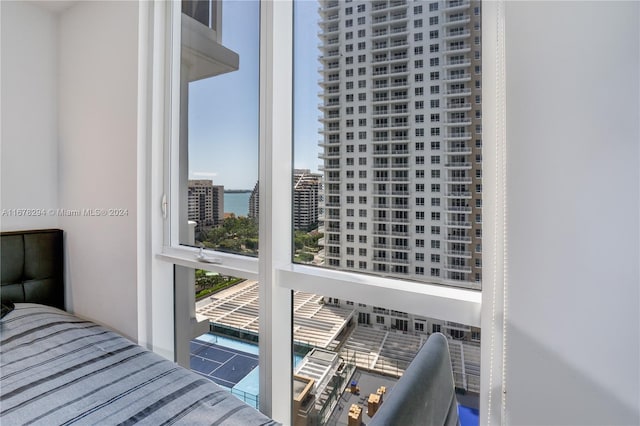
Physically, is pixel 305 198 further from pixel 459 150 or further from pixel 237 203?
pixel 459 150

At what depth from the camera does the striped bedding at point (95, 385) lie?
2.86 ft

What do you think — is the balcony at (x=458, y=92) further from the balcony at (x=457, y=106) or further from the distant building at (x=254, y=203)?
the distant building at (x=254, y=203)

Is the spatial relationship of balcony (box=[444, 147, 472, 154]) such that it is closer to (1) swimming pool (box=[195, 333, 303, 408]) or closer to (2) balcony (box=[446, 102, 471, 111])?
(2) balcony (box=[446, 102, 471, 111])

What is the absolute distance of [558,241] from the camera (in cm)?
56

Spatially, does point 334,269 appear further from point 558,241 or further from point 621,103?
point 621,103

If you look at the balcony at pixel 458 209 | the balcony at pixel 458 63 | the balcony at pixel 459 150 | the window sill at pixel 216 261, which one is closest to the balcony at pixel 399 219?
the balcony at pixel 458 209

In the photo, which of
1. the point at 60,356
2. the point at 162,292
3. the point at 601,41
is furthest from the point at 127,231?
the point at 601,41

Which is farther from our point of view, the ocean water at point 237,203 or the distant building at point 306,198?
the ocean water at point 237,203

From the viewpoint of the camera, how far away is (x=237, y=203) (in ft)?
4.20

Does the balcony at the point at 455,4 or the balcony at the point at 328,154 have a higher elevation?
the balcony at the point at 455,4

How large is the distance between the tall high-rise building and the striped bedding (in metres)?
0.60

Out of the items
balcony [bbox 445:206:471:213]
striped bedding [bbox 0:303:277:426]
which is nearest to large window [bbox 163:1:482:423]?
balcony [bbox 445:206:471:213]

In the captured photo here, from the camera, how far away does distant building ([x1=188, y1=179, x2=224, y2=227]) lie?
4.42 ft

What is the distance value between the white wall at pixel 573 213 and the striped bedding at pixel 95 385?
27.8 inches
